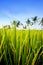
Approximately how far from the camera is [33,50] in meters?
0.75

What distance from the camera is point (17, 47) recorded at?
0.74 meters

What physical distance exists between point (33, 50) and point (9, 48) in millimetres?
129

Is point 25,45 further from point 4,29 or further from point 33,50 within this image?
point 4,29

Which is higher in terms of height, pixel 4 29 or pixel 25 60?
pixel 4 29

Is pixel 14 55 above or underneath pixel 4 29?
underneath

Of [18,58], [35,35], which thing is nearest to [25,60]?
[18,58]

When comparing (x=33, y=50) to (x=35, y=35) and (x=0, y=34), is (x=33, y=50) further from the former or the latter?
(x=0, y=34)

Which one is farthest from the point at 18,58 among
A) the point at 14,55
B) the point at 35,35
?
the point at 35,35

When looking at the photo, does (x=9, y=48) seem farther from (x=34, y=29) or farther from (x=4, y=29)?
(x=34, y=29)

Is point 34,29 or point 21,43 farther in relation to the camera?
point 34,29

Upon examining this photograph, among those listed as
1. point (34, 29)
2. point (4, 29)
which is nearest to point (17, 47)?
point (4, 29)

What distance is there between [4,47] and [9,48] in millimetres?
41

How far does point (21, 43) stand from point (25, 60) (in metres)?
0.09

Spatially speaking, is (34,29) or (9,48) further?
(34,29)
